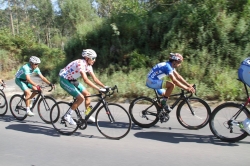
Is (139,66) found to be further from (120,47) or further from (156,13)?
(156,13)

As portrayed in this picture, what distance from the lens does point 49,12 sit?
42562 mm

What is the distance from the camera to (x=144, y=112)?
6051 mm

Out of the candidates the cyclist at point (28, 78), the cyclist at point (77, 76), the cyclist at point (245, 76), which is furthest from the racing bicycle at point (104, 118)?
the cyclist at point (245, 76)

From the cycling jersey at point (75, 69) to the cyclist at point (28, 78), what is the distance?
4.28ft

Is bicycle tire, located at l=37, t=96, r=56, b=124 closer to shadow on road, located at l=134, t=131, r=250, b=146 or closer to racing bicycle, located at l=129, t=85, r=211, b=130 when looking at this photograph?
racing bicycle, located at l=129, t=85, r=211, b=130

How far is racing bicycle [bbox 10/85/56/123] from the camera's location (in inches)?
265

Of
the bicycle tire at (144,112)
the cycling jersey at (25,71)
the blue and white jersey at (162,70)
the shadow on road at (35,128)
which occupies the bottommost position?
the shadow on road at (35,128)

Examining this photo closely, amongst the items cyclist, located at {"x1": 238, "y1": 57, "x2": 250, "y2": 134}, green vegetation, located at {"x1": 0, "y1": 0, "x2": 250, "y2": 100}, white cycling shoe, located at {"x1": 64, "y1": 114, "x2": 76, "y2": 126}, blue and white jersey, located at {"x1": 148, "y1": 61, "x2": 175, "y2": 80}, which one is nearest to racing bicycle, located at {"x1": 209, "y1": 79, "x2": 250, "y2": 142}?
cyclist, located at {"x1": 238, "y1": 57, "x2": 250, "y2": 134}

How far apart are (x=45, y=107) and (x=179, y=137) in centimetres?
382

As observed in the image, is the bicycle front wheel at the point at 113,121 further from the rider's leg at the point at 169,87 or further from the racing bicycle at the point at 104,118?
the rider's leg at the point at 169,87

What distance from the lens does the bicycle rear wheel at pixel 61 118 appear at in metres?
5.81

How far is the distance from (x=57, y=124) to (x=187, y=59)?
22.7 ft

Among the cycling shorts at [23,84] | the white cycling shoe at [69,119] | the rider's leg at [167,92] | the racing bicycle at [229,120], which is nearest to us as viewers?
the racing bicycle at [229,120]

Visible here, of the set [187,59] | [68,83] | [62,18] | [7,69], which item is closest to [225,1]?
[187,59]
